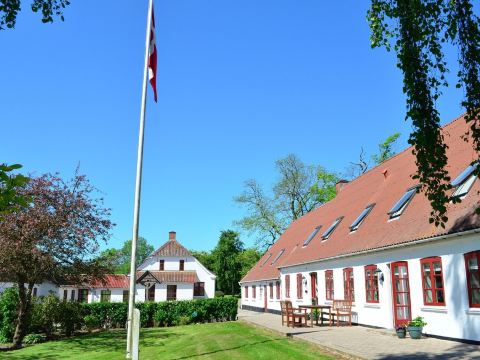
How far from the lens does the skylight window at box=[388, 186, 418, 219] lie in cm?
1816

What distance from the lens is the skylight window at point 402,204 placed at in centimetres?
1816

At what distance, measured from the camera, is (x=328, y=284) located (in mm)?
23312

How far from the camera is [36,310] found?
22.4 metres

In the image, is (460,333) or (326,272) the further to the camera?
(326,272)

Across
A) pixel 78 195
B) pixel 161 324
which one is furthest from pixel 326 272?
pixel 78 195

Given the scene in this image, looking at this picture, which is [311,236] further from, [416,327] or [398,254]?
[416,327]

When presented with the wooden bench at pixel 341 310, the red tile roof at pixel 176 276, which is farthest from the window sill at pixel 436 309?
the red tile roof at pixel 176 276

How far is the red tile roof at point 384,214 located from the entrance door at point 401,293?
999mm

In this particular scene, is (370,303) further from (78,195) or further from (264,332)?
(78,195)

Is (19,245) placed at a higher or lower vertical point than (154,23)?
lower

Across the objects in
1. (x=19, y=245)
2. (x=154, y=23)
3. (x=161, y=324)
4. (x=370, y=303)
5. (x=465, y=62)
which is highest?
(x=154, y=23)

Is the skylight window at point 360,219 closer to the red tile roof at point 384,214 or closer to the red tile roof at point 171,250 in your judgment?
the red tile roof at point 384,214

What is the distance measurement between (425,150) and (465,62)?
1.60 metres

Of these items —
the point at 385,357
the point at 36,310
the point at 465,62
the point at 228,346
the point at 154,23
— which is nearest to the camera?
the point at 465,62
